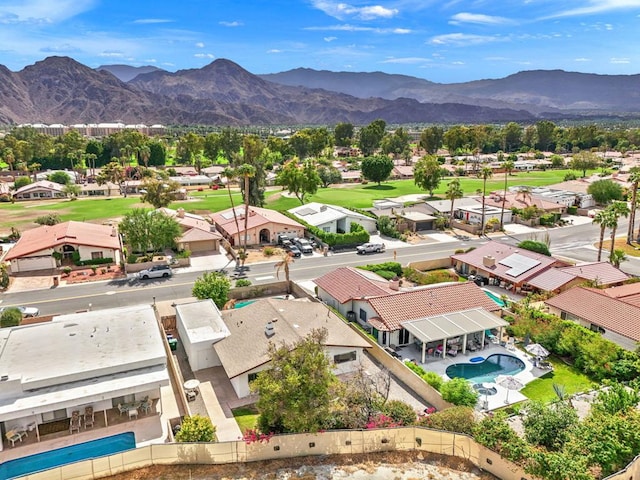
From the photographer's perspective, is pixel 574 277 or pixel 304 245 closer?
pixel 574 277

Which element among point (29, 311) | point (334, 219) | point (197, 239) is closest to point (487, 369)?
point (29, 311)

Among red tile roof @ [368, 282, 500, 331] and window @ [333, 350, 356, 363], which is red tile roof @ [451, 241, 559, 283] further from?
window @ [333, 350, 356, 363]

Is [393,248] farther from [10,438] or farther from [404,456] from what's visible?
[10,438]

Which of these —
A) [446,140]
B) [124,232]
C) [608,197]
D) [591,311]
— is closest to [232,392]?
[591,311]

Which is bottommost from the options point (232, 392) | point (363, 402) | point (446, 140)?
point (232, 392)

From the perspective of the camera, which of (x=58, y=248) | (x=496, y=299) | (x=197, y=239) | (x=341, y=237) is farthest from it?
(x=341, y=237)

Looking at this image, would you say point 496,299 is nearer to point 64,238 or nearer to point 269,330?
point 269,330

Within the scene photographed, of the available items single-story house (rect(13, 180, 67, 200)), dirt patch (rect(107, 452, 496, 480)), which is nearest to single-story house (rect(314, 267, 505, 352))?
dirt patch (rect(107, 452, 496, 480))
